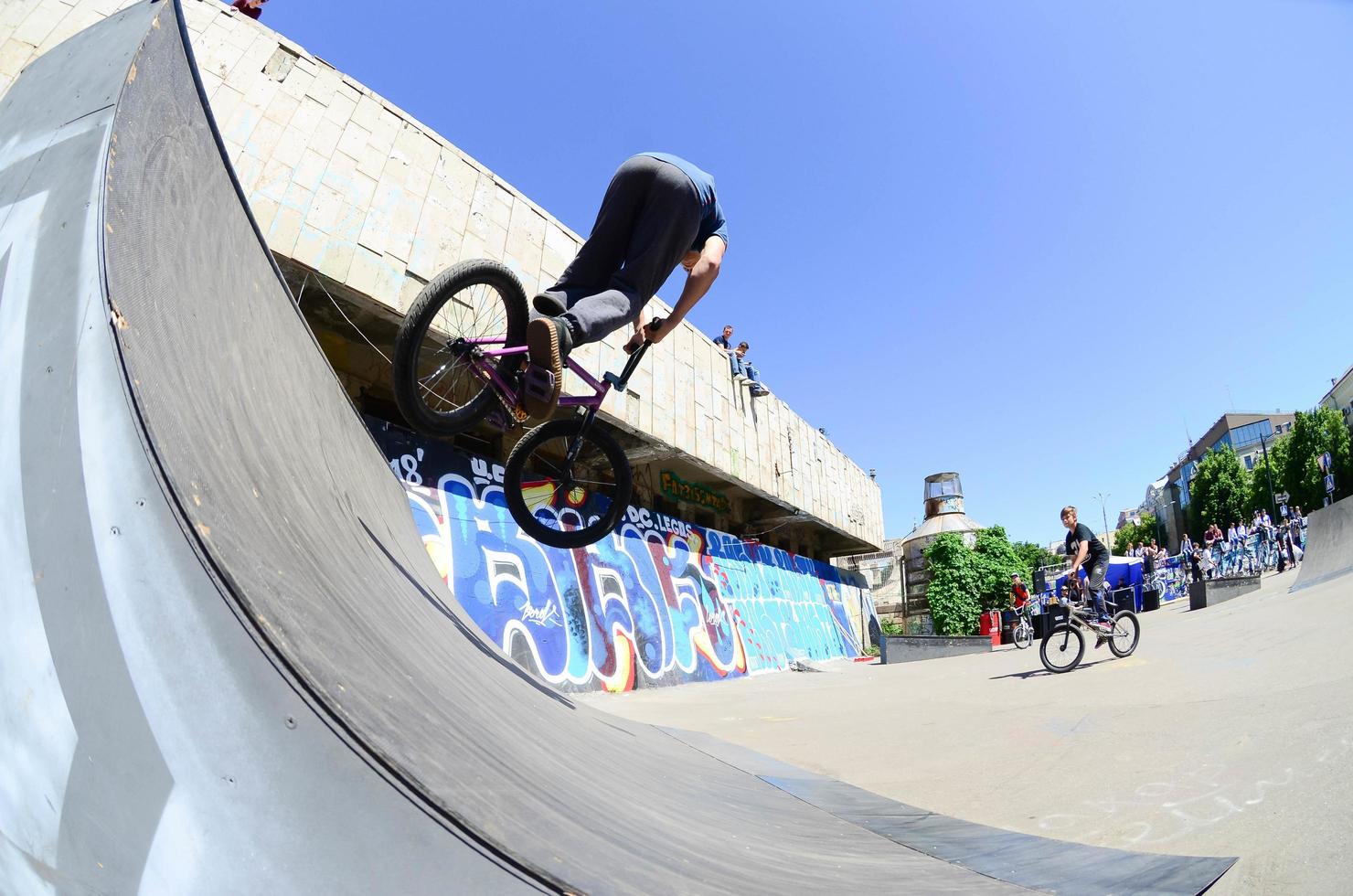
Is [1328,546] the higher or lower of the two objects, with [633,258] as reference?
lower

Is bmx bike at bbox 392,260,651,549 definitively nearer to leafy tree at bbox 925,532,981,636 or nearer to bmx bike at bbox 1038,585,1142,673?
bmx bike at bbox 1038,585,1142,673

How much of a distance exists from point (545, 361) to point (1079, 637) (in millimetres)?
6818

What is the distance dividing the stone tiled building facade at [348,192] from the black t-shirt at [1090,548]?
7.65 meters

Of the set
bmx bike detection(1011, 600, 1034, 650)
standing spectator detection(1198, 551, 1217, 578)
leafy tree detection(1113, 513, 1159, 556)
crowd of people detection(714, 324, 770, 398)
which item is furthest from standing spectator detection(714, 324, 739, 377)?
leafy tree detection(1113, 513, 1159, 556)

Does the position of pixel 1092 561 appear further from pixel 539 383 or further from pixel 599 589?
pixel 599 589

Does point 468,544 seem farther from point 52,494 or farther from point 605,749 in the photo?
point 52,494

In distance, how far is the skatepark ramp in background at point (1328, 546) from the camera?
10.7m

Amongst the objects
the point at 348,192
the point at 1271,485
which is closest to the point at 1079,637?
the point at 348,192

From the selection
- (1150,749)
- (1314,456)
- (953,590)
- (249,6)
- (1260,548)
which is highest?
(249,6)

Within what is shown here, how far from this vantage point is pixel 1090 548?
7.59 meters

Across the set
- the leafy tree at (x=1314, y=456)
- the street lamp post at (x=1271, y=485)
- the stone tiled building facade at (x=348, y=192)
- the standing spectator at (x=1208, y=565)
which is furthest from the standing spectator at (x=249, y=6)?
the street lamp post at (x=1271, y=485)

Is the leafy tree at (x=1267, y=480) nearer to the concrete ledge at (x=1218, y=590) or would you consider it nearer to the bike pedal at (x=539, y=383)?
the concrete ledge at (x=1218, y=590)

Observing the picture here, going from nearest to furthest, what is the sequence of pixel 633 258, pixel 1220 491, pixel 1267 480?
pixel 633 258
pixel 1267 480
pixel 1220 491

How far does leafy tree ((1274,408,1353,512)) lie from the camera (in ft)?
132
